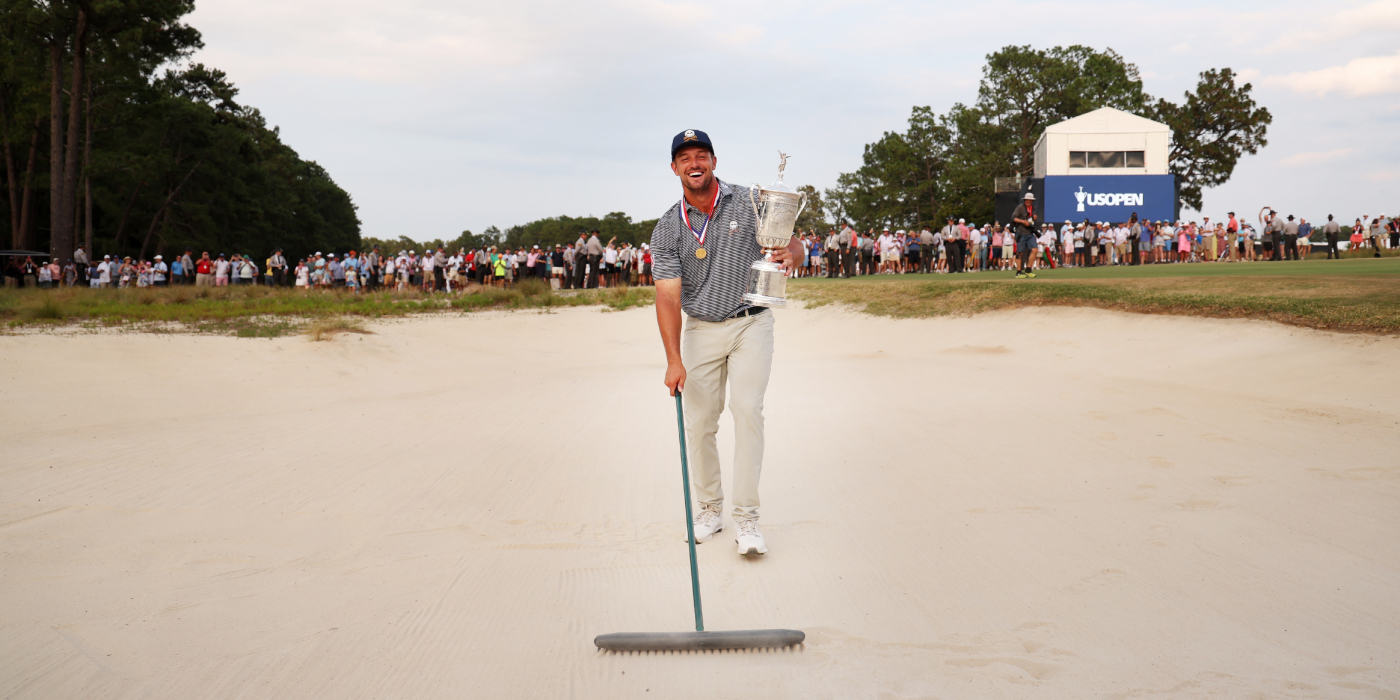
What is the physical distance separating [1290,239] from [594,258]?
74.1 ft

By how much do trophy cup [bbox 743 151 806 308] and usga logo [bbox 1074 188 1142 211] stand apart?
119 feet

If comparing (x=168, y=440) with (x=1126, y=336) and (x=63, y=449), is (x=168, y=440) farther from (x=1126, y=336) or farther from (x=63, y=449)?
(x=1126, y=336)

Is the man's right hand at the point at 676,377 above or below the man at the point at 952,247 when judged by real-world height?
below

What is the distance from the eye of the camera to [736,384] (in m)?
4.61

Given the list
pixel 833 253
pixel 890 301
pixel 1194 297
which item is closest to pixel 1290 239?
pixel 833 253

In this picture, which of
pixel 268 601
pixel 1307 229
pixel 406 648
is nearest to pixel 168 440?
pixel 268 601

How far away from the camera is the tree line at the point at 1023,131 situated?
61906mm

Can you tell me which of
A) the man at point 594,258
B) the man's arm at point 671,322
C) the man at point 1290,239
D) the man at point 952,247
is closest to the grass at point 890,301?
the man at point 594,258

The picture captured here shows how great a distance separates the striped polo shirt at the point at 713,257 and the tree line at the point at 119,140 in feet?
116

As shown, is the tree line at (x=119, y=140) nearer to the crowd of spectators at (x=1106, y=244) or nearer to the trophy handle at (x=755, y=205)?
the crowd of spectators at (x=1106, y=244)

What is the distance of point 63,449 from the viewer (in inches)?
277

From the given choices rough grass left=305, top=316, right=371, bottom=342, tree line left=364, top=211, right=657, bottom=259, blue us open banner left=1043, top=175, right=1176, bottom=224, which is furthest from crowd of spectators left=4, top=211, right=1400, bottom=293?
tree line left=364, top=211, right=657, bottom=259

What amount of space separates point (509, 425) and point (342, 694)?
547 cm

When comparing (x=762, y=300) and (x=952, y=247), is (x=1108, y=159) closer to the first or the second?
(x=952, y=247)
